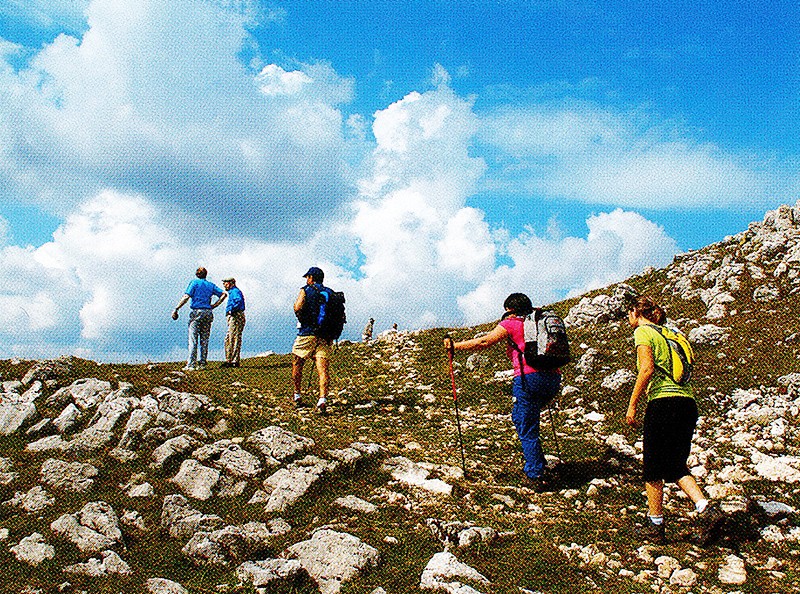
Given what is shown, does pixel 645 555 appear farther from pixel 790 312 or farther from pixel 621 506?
pixel 790 312

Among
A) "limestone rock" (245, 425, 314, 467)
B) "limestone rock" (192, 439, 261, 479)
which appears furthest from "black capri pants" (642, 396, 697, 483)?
"limestone rock" (192, 439, 261, 479)

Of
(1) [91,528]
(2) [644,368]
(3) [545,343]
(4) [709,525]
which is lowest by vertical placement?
(1) [91,528]

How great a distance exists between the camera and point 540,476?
9.48 meters

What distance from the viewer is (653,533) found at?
298 inches

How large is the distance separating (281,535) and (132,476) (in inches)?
135

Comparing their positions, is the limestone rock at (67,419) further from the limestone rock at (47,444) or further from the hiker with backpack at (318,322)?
the hiker with backpack at (318,322)

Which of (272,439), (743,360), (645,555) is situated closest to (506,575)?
(645,555)

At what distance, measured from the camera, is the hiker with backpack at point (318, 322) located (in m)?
13.7

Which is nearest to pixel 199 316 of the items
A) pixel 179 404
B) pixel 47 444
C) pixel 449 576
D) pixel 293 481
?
pixel 179 404

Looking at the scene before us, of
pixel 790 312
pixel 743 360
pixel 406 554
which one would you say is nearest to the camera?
pixel 406 554

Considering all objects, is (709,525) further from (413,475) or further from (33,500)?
(33,500)

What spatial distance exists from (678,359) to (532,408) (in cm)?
257

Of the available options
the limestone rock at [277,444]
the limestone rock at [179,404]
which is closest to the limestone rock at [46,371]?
the limestone rock at [179,404]

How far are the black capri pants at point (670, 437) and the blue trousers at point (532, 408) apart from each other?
2067mm
